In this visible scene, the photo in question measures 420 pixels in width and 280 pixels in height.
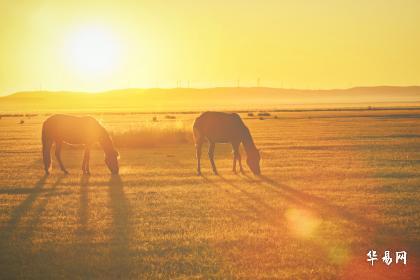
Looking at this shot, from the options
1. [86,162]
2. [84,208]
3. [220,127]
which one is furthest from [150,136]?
[84,208]

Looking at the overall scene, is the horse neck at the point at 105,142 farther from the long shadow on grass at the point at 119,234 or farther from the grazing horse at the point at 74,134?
the long shadow on grass at the point at 119,234

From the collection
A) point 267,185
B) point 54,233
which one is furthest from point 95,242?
point 267,185

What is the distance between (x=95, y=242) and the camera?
33.5ft

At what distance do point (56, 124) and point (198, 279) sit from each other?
44.0 feet

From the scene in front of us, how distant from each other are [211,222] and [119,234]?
7.01 feet

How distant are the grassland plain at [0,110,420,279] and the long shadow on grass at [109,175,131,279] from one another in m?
0.02

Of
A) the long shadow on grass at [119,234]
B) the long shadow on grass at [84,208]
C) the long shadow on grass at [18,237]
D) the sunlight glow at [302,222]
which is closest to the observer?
the long shadow on grass at [119,234]

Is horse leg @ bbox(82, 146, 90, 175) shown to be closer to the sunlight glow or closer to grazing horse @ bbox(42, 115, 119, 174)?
grazing horse @ bbox(42, 115, 119, 174)

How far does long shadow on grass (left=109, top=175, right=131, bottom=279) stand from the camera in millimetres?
8680

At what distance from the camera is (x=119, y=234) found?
10.8 m

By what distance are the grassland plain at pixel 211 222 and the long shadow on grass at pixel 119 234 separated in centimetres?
2

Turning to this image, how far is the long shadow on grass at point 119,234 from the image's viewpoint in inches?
342

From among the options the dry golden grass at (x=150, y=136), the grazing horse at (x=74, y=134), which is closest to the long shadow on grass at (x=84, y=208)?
the grazing horse at (x=74, y=134)

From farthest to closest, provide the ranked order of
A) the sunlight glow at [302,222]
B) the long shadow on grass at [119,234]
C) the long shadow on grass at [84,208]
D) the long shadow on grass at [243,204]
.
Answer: the long shadow on grass at [243,204], the long shadow on grass at [84,208], the sunlight glow at [302,222], the long shadow on grass at [119,234]
